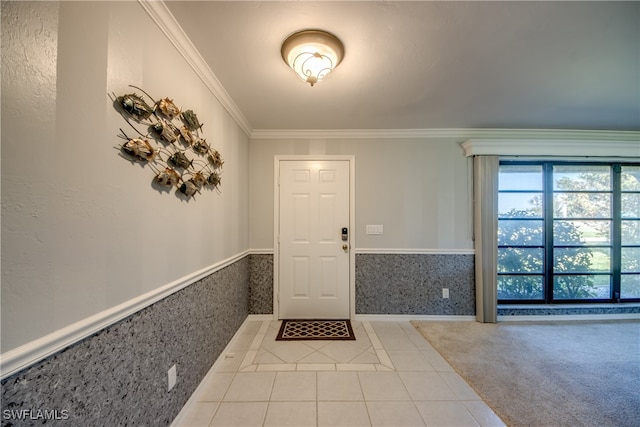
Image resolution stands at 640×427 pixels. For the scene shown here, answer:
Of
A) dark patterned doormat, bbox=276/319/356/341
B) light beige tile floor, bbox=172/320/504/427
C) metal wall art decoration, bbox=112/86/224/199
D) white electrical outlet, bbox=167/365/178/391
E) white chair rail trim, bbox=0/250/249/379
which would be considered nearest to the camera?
white chair rail trim, bbox=0/250/249/379

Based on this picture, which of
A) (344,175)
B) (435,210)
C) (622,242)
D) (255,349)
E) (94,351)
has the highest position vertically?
(344,175)

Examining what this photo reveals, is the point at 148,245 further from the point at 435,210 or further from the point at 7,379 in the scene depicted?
the point at 435,210

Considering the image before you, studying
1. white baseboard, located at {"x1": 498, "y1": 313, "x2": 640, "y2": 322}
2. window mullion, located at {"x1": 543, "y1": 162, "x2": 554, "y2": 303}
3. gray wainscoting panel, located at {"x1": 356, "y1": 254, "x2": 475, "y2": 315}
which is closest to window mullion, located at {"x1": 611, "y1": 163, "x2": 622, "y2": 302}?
white baseboard, located at {"x1": 498, "y1": 313, "x2": 640, "y2": 322}

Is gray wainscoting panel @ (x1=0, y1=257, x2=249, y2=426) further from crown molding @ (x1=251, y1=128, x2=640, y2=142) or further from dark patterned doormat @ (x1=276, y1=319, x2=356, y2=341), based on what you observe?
crown molding @ (x1=251, y1=128, x2=640, y2=142)

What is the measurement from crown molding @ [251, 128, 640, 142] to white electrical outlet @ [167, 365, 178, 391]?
2.47 meters

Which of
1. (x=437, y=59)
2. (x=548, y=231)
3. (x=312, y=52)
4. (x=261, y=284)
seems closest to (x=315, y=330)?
(x=261, y=284)

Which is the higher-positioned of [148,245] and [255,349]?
[148,245]

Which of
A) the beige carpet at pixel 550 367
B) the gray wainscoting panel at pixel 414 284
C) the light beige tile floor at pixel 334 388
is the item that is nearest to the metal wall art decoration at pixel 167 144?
the light beige tile floor at pixel 334 388

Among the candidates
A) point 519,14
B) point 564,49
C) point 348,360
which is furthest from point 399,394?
point 564,49

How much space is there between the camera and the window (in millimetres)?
3033

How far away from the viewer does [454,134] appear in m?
2.96

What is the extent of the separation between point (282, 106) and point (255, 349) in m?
2.37

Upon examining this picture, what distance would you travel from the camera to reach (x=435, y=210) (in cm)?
300

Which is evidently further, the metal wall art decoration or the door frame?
the door frame
